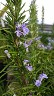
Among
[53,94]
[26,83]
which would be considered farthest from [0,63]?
[26,83]

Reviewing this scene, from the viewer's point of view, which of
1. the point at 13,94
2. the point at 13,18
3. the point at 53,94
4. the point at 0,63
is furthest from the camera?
the point at 0,63

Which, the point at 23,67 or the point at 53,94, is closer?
the point at 23,67

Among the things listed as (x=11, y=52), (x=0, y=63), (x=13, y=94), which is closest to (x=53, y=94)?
(x=13, y=94)

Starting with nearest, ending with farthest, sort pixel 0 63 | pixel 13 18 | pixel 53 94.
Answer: pixel 13 18, pixel 53 94, pixel 0 63

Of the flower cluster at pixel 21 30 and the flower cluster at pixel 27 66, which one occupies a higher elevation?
the flower cluster at pixel 21 30

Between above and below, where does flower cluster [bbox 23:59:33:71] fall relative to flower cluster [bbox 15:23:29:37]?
below

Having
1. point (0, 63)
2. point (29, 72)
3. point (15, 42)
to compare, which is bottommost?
point (0, 63)

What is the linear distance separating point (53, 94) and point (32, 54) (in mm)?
225

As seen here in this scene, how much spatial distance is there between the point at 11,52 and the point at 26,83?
5.0 inches

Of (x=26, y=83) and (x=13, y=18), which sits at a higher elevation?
(x=13, y=18)

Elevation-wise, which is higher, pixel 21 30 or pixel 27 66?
pixel 21 30

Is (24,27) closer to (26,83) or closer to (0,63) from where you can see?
(26,83)

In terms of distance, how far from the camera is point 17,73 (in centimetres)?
86

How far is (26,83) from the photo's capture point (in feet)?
2.87
